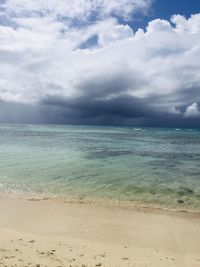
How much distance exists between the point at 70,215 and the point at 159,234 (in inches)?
166

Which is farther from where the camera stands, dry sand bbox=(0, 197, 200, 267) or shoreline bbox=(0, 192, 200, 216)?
shoreline bbox=(0, 192, 200, 216)

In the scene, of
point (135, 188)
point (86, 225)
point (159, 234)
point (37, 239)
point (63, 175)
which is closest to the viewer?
point (37, 239)

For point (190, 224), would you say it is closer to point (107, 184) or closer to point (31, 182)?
point (107, 184)

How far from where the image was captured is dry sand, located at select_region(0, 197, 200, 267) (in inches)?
340

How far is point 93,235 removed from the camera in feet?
36.0

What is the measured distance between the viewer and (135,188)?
62.0ft

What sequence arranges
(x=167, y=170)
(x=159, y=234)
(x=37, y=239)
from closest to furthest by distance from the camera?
(x=37, y=239), (x=159, y=234), (x=167, y=170)

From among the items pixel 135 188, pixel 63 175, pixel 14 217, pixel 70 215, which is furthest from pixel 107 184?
pixel 14 217

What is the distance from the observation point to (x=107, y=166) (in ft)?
90.9

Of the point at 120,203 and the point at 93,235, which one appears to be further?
the point at 120,203

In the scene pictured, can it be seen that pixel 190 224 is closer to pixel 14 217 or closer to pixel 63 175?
pixel 14 217

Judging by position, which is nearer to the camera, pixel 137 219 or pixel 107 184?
pixel 137 219

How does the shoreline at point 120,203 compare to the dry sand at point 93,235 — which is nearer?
the dry sand at point 93,235

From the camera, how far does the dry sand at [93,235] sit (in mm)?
8633
